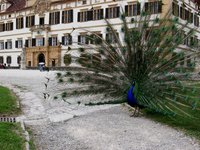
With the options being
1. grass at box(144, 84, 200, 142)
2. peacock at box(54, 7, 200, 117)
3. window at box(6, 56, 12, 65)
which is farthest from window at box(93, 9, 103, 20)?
grass at box(144, 84, 200, 142)

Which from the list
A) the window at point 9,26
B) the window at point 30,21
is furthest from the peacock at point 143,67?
the window at point 9,26

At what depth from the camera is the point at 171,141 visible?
21.7 feet

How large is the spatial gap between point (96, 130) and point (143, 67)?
206 cm

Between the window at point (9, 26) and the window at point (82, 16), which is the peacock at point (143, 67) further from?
the window at point (9, 26)

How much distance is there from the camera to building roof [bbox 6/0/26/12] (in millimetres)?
47703

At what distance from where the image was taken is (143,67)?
839 centimetres

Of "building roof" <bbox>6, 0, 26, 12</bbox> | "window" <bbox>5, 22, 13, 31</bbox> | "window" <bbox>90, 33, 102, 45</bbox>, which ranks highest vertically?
"building roof" <bbox>6, 0, 26, 12</bbox>

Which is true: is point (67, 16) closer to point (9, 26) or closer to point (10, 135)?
point (9, 26)

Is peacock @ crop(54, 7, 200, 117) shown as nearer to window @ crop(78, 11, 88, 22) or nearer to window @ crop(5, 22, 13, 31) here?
window @ crop(78, 11, 88, 22)

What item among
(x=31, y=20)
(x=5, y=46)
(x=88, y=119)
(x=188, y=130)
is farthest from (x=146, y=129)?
(x=5, y=46)

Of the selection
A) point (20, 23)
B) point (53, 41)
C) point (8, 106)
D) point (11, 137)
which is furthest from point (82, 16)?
point (11, 137)

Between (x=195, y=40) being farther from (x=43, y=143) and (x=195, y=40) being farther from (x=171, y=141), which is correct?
(x=43, y=143)

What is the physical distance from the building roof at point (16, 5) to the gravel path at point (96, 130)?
39861 mm

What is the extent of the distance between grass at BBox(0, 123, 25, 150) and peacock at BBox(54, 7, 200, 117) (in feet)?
6.64
